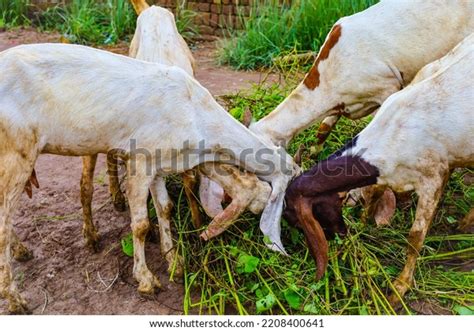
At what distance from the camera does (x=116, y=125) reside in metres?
3.64

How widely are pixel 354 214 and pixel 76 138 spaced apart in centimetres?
183

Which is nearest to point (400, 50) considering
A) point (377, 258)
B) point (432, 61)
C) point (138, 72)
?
point (432, 61)

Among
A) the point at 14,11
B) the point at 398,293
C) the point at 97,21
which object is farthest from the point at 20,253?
the point at 14,11

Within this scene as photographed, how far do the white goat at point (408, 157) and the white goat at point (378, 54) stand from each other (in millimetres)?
818

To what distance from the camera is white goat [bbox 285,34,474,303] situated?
3705 mm

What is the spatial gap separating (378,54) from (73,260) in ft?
8.04

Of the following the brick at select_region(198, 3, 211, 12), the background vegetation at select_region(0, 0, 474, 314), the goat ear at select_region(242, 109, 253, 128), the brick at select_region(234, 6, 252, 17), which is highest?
the goat ear at select_region(242, 109, 253, 128)

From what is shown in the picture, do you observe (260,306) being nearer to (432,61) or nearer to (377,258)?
(377,258)

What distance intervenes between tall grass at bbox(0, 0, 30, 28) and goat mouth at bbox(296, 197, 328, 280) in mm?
7267

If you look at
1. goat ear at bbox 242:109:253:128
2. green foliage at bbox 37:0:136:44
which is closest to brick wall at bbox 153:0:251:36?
green foliage at bbox 37:0:136:44

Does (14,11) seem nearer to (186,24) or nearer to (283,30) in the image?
(186,24)

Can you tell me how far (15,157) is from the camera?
137 inches

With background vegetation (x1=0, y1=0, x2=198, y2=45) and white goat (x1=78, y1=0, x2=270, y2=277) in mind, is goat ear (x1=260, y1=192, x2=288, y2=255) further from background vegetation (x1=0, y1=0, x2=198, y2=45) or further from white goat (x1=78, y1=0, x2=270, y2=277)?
background vegetation (x1=0, y1=0, x2=198, y2=45)

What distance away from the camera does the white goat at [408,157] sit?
12.2 feet
